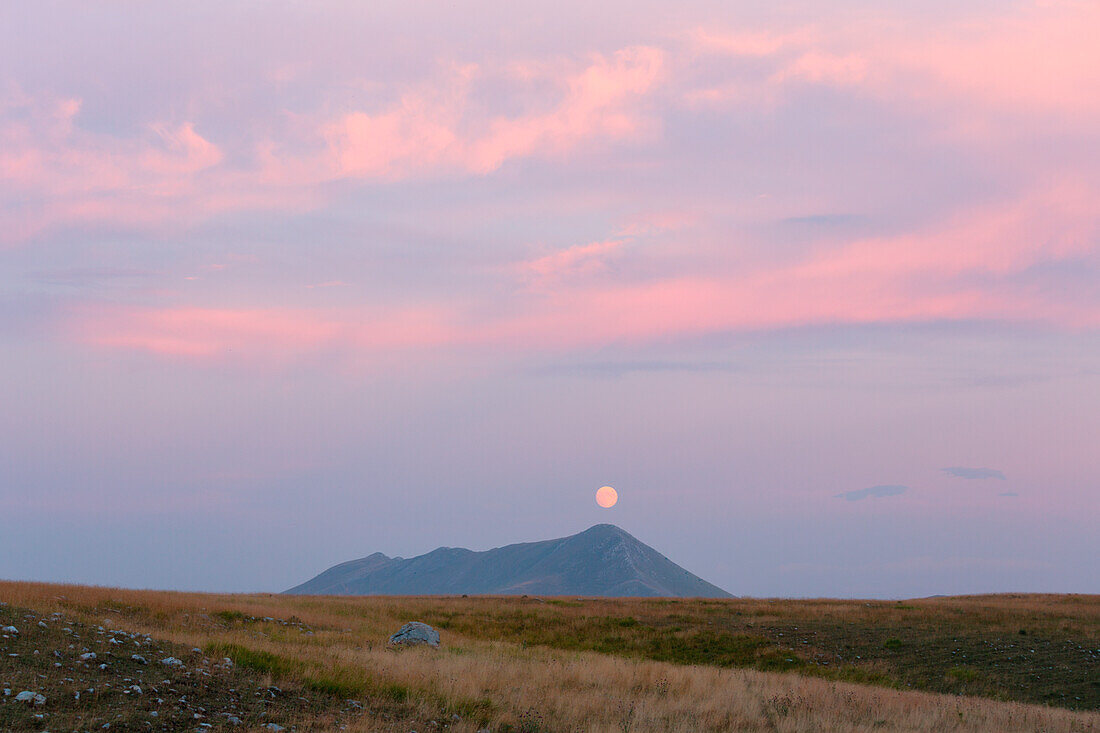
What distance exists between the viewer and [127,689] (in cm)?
1152

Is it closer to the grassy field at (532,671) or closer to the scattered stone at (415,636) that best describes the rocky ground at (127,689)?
the grassy field at (532,671)

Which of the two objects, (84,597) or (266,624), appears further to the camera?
(266,624)

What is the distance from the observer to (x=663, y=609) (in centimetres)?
4738

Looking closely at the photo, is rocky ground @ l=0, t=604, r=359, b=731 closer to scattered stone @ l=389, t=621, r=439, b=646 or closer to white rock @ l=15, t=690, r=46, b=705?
white rock @ l=15, t=690, r=46, b=705

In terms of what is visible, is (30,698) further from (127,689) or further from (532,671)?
(532,671)

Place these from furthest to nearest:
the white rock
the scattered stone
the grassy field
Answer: the scattered stone < the grassy field < the white rock

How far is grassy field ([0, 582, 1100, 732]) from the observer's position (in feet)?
39.5

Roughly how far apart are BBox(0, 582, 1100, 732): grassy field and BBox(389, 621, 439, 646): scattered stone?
74 centimetres

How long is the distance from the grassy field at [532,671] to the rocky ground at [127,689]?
4 cm

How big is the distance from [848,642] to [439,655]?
19.3m

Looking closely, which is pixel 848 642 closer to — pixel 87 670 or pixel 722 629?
pixel 722 629

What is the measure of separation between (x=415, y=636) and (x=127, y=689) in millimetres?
16663

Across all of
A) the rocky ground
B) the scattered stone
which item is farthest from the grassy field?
the scattered stone

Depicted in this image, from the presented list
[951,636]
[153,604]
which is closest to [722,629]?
[951,636]
